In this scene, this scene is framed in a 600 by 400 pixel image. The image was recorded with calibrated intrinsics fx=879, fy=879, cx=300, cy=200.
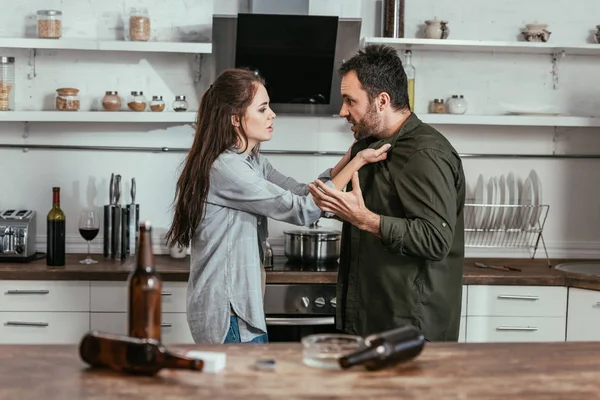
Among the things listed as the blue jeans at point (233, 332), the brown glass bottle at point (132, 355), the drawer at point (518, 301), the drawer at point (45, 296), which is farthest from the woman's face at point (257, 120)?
the drawer at point (518, 301)

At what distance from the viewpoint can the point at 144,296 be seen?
1.90 metres

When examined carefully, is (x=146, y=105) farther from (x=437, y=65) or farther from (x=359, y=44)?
(x=437, y=65)

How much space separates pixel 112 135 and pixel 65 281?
94cm

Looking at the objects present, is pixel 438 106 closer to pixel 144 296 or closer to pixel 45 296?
pixel 45 296

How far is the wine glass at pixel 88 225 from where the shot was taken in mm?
4145

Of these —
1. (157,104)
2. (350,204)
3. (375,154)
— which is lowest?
(350,204)

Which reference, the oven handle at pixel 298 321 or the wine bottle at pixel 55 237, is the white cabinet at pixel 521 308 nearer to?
the oven handle at pixel 298 321

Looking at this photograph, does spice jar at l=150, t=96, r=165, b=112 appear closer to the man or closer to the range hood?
the range hood

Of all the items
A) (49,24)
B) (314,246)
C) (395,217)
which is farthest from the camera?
Result: (49,24)

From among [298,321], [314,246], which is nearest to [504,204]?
[314,246]

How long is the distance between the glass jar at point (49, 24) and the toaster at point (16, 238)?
0.89m

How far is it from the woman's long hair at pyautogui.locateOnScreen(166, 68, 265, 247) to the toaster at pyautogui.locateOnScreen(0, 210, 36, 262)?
146cm

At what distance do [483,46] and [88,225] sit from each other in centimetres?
213

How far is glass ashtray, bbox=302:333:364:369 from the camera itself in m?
1.95
